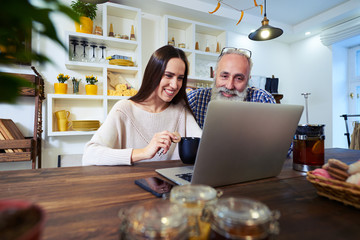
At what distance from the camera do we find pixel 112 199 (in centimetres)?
53

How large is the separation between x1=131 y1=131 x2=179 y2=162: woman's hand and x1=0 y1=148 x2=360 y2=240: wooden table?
131 millimetres

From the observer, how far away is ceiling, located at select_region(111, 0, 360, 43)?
9.95 feet

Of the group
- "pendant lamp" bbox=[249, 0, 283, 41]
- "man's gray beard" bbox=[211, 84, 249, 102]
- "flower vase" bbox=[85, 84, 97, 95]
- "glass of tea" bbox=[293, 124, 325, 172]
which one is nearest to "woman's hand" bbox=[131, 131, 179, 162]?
"glass of tea" bbox=[293, 124, 325, 172]

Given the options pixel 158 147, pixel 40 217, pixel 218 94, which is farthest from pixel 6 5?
pixel 218 94

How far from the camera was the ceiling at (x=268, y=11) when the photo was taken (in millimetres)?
3033

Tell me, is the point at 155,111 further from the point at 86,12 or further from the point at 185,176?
the point at 86,12

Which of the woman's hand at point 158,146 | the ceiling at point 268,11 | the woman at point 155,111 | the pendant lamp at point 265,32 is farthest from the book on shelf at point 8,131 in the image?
the pendant lamp at point 265,32

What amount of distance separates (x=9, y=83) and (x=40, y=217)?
5.6 inches

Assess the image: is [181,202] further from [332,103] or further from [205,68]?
[332,103]

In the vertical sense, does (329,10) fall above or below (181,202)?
above

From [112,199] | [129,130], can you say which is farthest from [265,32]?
[112,199]

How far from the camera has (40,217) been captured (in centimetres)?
22

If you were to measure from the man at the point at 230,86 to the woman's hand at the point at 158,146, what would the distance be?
91 cm

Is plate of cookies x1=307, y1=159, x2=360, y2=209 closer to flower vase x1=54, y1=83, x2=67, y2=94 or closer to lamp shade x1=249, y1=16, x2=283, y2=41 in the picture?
lamp shade x1=249, y1=16, x2=283, y2=41
